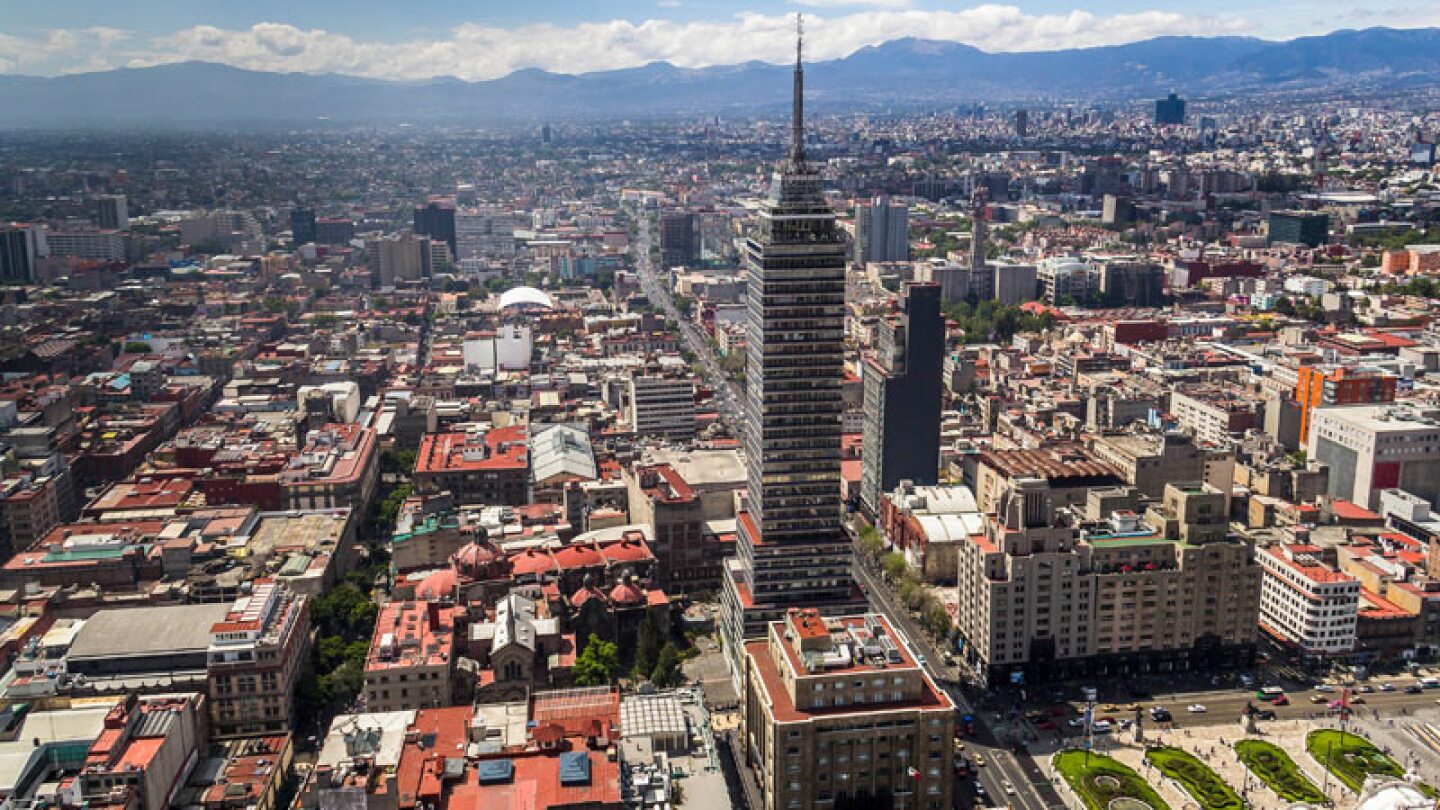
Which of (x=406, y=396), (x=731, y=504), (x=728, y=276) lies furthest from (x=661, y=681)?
(x=728, y=276)

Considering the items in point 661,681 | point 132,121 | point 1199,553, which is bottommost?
point 661,681

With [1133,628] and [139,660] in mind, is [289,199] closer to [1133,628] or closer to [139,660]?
[139,660]

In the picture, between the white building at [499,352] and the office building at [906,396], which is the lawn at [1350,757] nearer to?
the office building at [906,396]

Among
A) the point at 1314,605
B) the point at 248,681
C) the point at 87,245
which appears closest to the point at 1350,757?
the point at 1314,605

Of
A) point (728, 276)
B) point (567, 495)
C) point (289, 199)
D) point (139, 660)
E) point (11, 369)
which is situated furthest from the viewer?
point (289, 199)

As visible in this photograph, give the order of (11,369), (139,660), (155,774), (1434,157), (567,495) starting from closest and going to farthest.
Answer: (155,774)
(139,660)
(567,495)
(11,369)
(1434,157)

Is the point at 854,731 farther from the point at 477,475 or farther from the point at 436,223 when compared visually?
the point at 436,223
